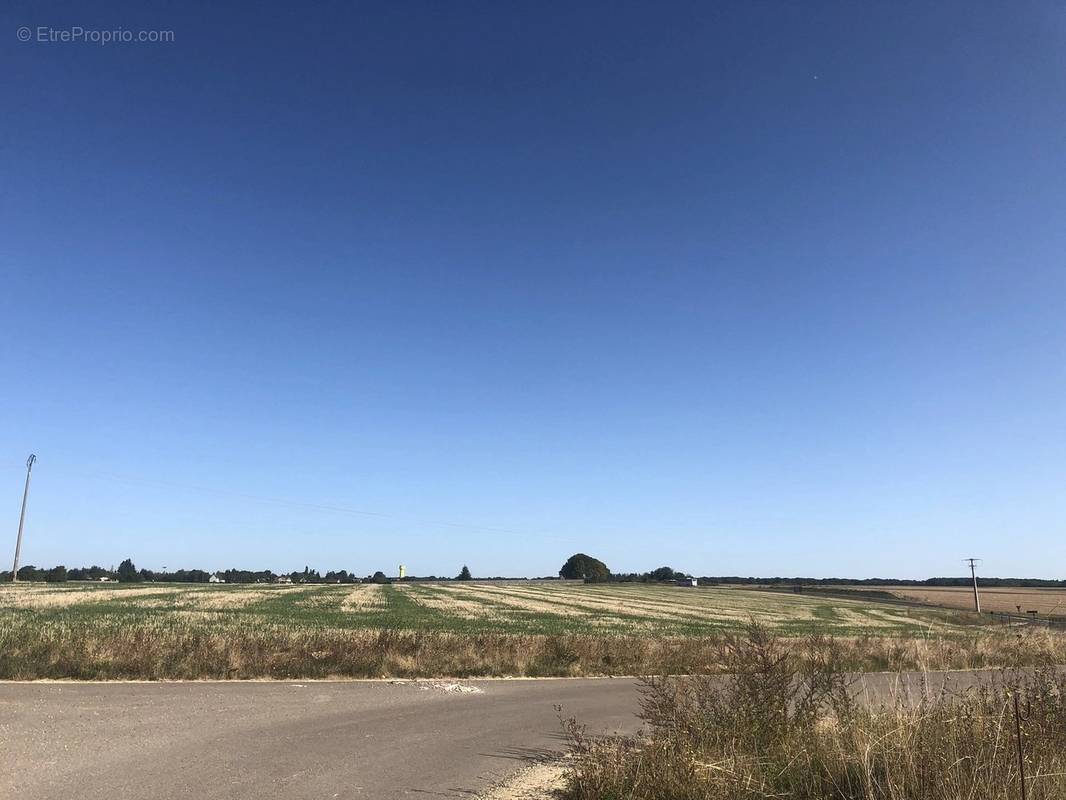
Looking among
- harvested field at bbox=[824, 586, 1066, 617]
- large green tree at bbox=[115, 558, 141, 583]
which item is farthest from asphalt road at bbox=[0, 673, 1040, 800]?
large green tree at bbox=[115, 558, 141, 583]

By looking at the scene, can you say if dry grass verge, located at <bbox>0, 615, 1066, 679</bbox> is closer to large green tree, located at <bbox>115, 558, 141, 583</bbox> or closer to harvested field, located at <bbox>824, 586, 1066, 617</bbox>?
harvested field, located at <bbox>824, 586, 1066, 617</bbox>

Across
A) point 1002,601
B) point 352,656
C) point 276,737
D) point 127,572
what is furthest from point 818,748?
point 127,572

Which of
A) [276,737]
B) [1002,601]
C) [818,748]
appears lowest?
[1002,601]

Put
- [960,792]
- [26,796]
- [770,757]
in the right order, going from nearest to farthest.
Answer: [960,792], [770,757], [26,796]

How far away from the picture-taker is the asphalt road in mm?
8242

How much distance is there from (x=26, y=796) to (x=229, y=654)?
34.3 ft

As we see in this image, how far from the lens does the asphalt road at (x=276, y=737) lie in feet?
27.0

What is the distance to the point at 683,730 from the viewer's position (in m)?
7.00

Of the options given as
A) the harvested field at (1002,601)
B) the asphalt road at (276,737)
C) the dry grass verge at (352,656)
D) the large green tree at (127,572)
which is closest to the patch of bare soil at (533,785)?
the asphalt road at (276,737)

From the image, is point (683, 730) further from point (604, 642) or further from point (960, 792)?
point (604, 642)

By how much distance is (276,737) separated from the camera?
10.7 metres

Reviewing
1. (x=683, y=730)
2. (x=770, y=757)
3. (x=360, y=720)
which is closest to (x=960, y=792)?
(x=770, y=757)

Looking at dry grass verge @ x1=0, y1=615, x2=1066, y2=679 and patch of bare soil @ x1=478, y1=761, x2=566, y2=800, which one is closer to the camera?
patch of bare soil @ x1=478, y1=761, x2=566, y2=800

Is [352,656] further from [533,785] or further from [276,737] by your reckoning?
[533,785]
